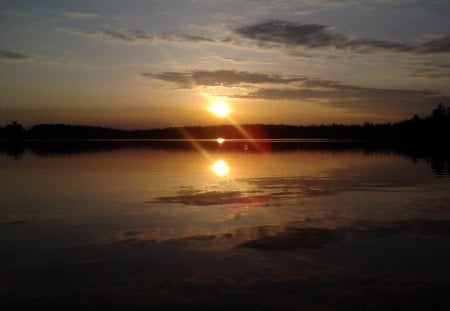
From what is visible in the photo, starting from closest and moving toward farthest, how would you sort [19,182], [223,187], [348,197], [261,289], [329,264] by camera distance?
[261,289] < [329,264] < [348,197] < [223,187] < [19,182]

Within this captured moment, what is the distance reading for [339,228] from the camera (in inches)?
519

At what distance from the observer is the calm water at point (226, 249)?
8.04m

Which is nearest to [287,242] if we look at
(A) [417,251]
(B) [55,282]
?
(A) [417,251]

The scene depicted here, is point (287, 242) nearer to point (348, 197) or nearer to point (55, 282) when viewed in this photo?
point (55, 282)

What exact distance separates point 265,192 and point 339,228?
7.56 m

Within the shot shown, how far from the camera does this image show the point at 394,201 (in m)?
17.9

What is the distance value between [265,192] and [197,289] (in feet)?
40.7

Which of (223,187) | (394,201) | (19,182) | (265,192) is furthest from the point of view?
(19,182)

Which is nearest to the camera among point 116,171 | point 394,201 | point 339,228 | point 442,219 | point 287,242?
point 287,242

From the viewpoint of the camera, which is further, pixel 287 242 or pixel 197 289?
pixel 287 242

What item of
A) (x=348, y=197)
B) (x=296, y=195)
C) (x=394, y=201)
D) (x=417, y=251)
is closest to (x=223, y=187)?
(x=296, y=195)

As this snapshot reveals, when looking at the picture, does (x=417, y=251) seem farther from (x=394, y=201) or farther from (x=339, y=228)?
(x=394, y=201)

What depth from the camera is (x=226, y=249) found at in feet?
36.0

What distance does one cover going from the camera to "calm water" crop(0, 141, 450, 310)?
8.04 m
